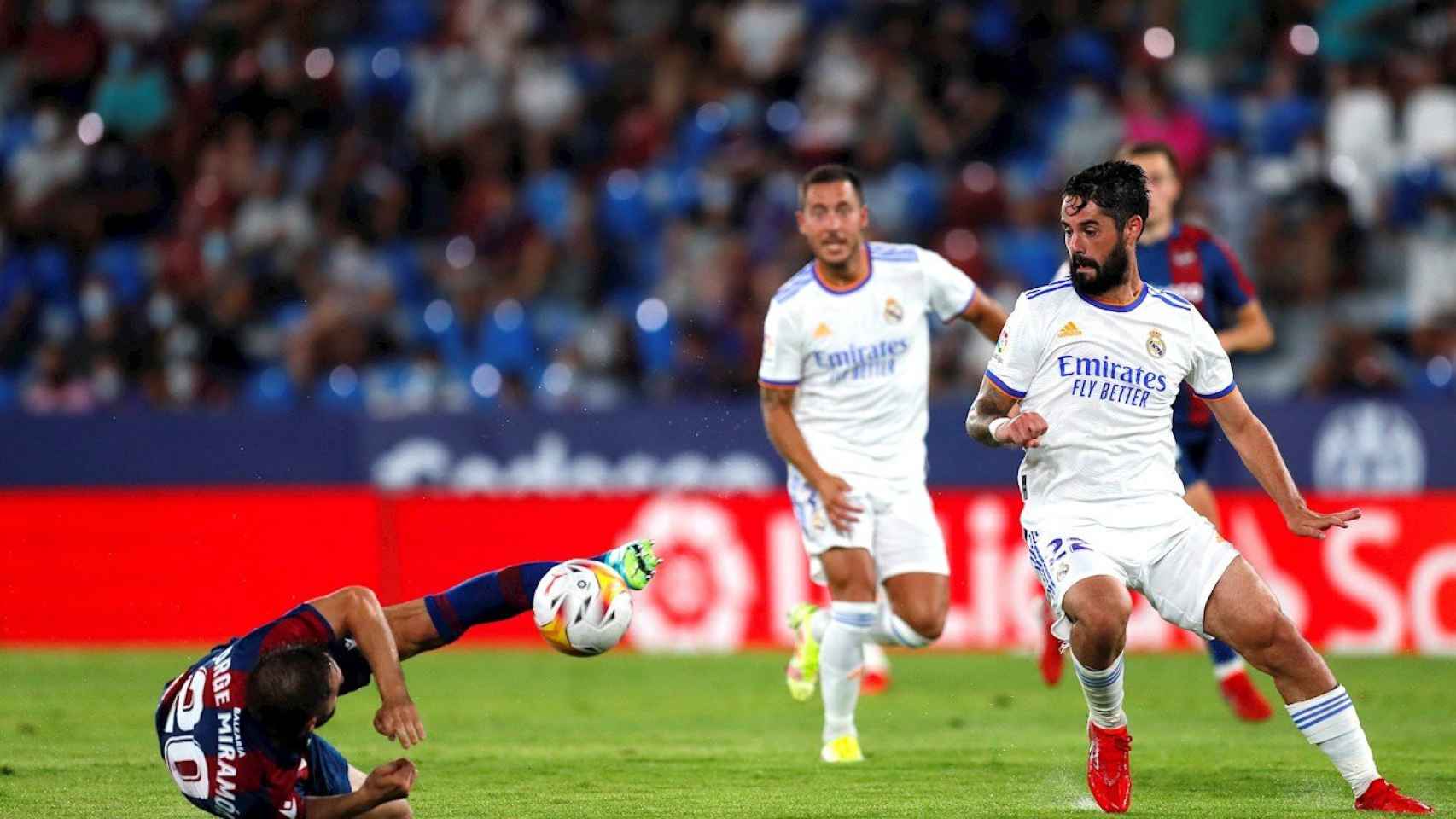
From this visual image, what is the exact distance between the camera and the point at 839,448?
10.1 metres

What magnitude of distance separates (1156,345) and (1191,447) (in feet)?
11.3

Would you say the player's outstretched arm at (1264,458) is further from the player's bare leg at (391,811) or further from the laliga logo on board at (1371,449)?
the laliga logo on board at (1371,449)

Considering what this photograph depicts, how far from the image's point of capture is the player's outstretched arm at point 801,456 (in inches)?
378

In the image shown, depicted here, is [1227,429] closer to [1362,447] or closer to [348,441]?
[1362,447]

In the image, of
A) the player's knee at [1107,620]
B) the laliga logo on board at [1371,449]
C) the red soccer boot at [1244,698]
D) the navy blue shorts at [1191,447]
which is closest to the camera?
the player's knee at [1107,620]

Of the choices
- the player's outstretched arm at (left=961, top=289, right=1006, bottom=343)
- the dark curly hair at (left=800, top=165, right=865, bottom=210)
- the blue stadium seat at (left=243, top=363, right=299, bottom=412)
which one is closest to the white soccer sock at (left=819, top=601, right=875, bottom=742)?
the player's outstretched arm at (left=961, top=289, right=1006, bottom=343)

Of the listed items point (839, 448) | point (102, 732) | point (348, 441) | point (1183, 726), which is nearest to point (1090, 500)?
point (839, 448)

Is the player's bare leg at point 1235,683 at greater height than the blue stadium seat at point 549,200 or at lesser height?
lesser

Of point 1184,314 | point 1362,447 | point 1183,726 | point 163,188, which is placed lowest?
point 1183,726

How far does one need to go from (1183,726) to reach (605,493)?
20.9 ft

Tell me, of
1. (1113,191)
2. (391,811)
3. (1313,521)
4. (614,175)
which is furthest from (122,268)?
(1313,521)

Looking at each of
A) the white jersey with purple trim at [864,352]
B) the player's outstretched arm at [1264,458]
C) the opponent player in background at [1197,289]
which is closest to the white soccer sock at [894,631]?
the white jersey with purple trim at [864,352]

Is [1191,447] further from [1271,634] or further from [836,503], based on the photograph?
[1271,634]

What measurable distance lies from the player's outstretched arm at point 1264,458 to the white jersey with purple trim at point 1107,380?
8cm
